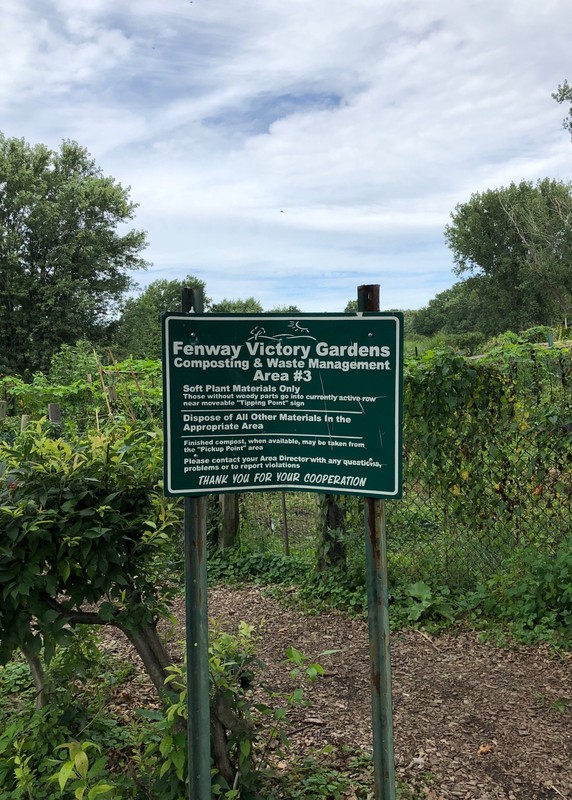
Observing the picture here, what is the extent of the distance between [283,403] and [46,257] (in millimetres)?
29951

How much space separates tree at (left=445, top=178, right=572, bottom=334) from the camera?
40.9m

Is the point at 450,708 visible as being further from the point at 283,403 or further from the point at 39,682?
the point at 283,403

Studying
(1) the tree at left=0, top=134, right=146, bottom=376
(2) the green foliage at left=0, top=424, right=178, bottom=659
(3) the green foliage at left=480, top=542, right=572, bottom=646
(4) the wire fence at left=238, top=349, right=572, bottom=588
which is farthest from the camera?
(1) the tree at left=0, top=134, right=146, bottom=376

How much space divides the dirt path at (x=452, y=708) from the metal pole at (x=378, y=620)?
2.35 ft

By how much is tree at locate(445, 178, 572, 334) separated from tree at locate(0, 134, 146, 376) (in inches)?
1005

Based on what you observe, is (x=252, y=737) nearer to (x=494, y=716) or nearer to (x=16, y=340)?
(x=494, y=716)

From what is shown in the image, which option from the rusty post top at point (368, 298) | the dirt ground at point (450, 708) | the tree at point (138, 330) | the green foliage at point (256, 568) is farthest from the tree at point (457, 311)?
the rusty post top at point (368, 298)

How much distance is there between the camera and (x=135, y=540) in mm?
2572

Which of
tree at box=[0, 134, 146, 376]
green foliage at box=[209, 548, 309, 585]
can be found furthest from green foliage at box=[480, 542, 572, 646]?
tree at box=[0, 134, 146, 376]

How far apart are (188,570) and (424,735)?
187cm

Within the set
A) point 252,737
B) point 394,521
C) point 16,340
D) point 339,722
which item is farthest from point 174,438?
point 16,340

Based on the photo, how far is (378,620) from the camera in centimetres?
229

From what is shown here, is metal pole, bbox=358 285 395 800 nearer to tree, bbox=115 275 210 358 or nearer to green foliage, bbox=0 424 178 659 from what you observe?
green foliage, bbox=0 424 178 659

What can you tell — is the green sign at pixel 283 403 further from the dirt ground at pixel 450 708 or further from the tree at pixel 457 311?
the tree at pixel 457 311
